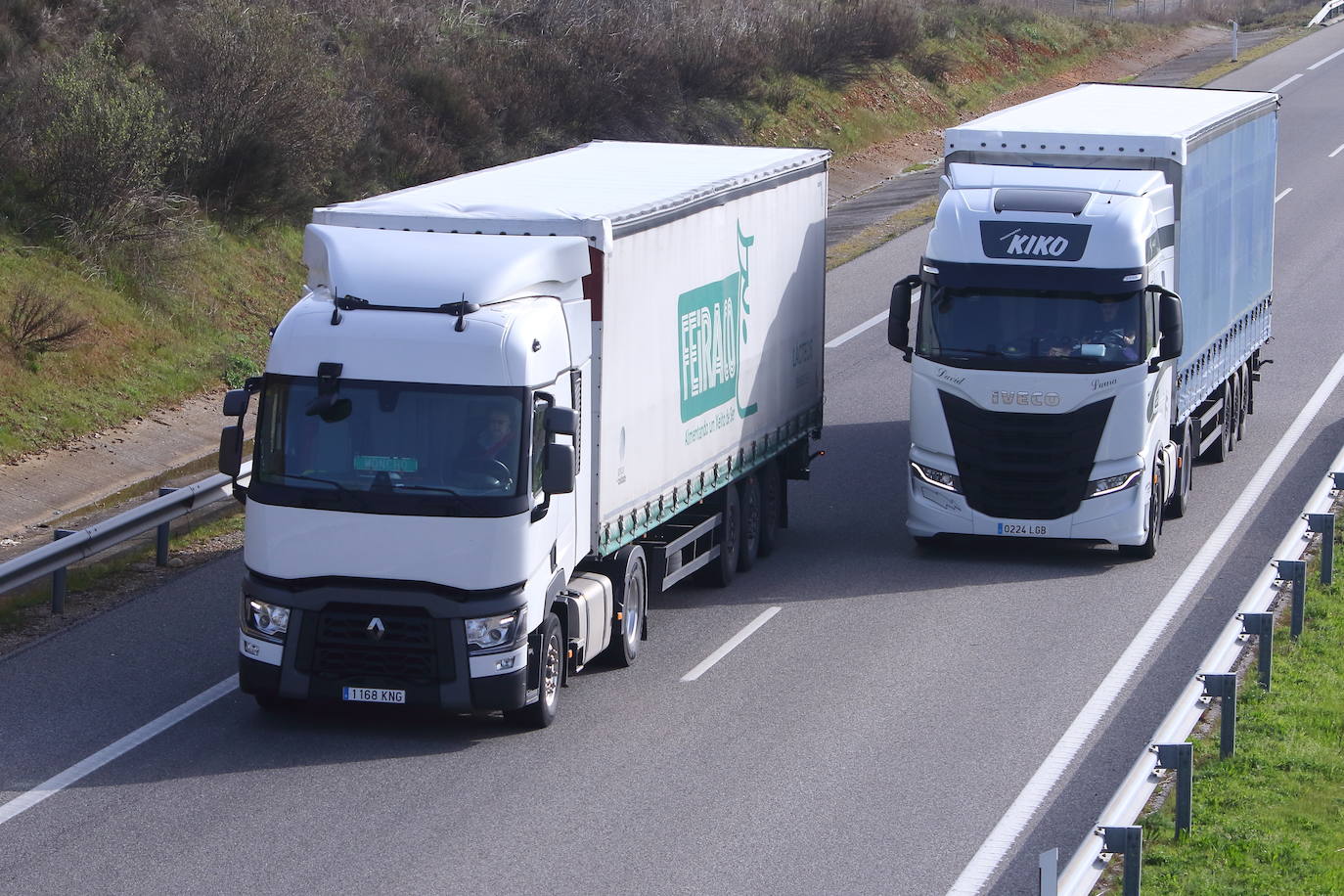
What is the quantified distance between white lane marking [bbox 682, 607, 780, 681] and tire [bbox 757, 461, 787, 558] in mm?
1918

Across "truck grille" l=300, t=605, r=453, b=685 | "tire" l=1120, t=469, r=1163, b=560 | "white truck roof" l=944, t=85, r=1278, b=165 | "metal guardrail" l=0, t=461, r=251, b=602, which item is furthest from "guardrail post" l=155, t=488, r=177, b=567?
"tire" l=1120, t=469, r=1163, b=560

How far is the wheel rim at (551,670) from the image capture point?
12.2 metres

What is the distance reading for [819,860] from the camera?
1006cm

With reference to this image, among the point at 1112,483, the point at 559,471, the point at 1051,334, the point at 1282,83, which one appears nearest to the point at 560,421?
the point at 559,471

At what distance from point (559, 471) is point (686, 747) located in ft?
6.45

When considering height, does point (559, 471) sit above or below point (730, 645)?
above

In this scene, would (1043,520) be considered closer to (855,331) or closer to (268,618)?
(268,618)

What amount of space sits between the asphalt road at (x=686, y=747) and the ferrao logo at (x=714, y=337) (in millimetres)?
1769

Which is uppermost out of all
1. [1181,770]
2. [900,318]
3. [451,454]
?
[451,454]

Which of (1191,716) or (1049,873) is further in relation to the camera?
(1191,716)

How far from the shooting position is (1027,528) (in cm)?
1666

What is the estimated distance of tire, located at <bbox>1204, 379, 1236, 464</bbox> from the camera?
20.4 metres

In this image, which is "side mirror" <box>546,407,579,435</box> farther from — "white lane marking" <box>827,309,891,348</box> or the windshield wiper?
"white lane marking" <box>827,309,891,348</box>

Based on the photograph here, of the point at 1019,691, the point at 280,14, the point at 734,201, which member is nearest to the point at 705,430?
the point at 734,201
